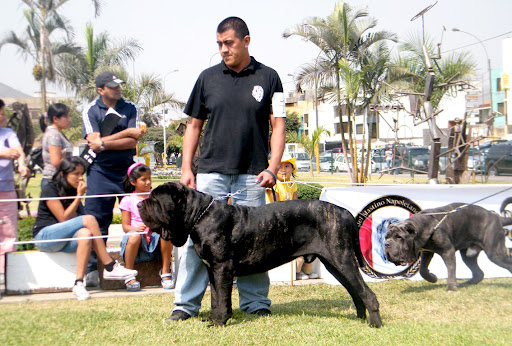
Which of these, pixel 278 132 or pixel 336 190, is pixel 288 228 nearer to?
pixel 278 132

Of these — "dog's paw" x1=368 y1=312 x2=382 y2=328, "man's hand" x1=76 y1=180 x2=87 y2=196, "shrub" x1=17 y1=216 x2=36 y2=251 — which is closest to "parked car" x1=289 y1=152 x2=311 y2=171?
"shrub" x1=17 y1=216 x2=36 y2=251

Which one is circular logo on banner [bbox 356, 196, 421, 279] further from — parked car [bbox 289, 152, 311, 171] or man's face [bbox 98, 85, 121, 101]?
parked car [bbox 289, 152, 311, 171]

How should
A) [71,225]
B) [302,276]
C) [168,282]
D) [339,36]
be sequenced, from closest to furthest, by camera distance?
[71,225] → [168,282] → [302,276] → [339,36]

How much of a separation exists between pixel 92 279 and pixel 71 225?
79 centimetres

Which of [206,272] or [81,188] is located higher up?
[81,188]

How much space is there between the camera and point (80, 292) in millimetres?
5277

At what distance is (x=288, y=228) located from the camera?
3896 millimetres

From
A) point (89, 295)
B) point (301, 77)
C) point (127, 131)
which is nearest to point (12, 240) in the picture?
point (89, 295)

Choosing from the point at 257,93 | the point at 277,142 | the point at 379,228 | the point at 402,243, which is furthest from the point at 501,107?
the point at 257,93

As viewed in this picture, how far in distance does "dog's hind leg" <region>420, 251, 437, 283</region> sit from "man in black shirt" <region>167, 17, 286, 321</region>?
1889 millimetres

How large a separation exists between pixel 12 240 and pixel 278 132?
384cm

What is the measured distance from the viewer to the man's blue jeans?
13.7ft

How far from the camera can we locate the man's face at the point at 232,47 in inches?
160

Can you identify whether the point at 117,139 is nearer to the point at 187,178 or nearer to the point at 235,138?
the point at 187,178
